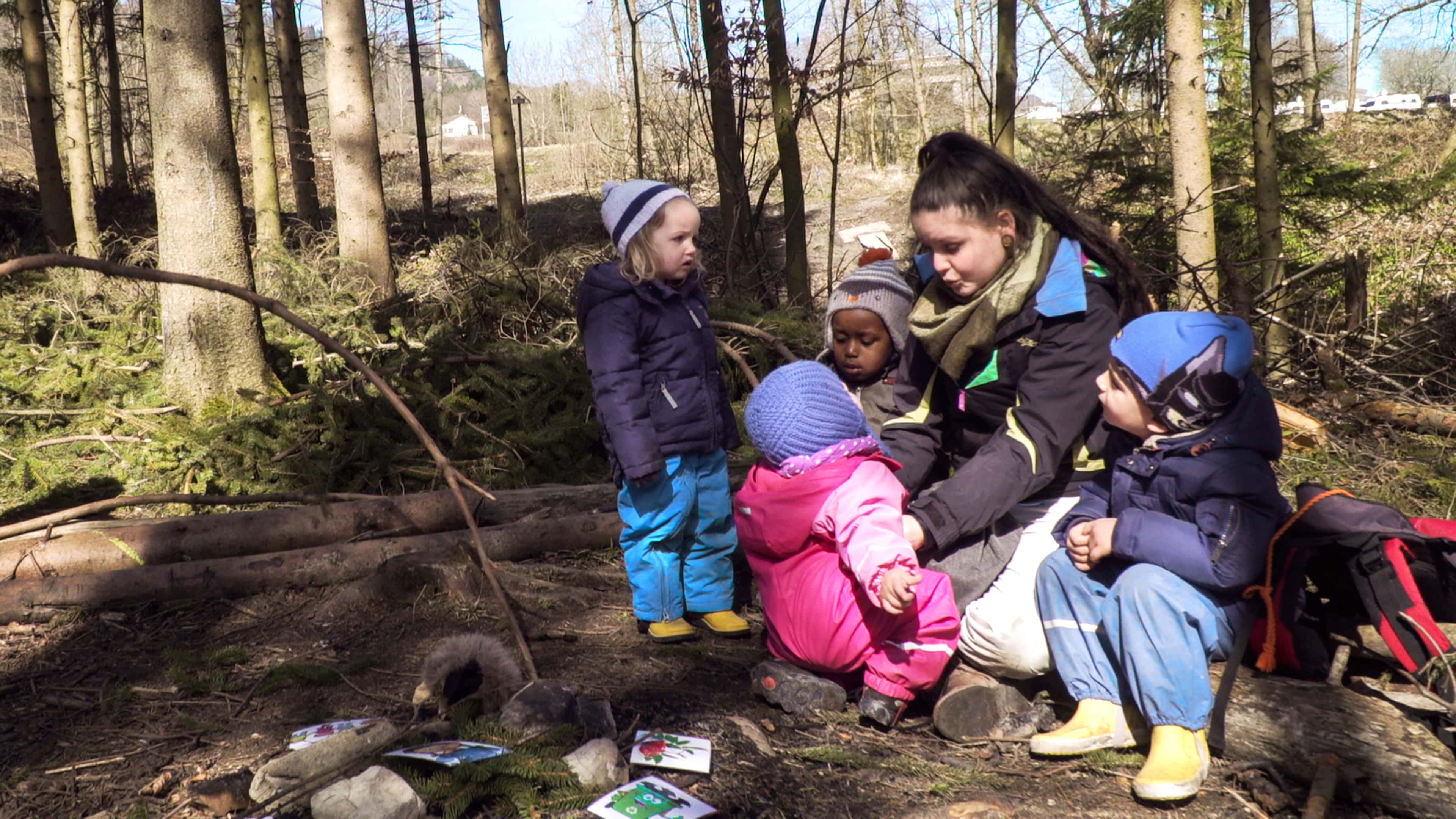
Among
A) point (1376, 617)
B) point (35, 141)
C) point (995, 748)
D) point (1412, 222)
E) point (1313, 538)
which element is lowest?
point (995, 748)

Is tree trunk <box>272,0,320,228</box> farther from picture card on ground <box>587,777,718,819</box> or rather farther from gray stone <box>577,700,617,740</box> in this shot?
picture card on ground <box>587,777,718,819</box>

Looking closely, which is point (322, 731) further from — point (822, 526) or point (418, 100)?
point (418, 100)

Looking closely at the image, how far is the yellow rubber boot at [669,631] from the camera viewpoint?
3.75 metres

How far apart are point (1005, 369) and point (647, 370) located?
1373 mm

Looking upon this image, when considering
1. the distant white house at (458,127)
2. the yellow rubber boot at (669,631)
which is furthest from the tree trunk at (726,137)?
the distant white house at (458,127)

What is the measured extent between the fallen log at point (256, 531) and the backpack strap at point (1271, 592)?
2797mm

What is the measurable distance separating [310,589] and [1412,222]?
1039cm

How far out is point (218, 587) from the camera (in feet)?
13.2

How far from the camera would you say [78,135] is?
35.2 feet

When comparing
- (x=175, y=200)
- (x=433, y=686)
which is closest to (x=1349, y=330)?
(x=433, y=686)

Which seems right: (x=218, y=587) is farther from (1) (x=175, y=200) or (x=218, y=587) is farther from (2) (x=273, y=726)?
(1) (x=175, y=200)

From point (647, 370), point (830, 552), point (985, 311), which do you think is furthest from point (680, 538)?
point (985, 311)

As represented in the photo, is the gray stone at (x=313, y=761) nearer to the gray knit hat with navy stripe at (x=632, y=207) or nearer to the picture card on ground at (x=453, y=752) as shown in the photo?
the picture card on ground at (x=453, y=752)

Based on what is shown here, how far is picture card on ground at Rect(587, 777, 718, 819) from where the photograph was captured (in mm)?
2336
